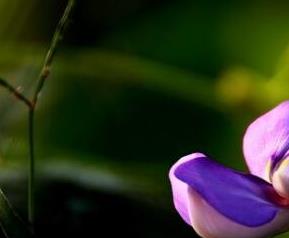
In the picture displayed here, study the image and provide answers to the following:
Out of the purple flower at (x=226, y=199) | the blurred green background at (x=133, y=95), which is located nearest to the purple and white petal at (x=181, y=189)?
the purple flower at (x=226, y=199)

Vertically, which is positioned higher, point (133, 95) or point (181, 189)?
point (181, 189)

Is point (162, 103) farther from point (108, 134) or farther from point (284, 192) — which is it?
point (284, 192)

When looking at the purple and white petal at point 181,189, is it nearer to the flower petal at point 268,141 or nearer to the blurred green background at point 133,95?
the flower petal at point 268,141

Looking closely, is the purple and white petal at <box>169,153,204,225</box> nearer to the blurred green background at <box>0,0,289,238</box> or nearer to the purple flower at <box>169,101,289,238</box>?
the purple flower at <box>169,101,289,238</box>

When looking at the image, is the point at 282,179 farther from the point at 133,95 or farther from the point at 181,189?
the point at 133,95

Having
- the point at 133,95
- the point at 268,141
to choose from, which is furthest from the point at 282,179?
the point at 133,95

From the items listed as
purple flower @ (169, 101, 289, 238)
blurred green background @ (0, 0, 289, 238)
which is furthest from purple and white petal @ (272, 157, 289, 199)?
blurred green background @ (0, 0, 289, 238)

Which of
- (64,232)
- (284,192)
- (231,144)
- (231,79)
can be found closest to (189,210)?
(284,192)
